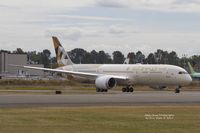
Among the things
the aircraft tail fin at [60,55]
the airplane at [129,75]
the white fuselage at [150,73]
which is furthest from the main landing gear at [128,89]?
the aircraft tail fin at [60,55]

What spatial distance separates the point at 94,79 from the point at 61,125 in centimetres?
5285

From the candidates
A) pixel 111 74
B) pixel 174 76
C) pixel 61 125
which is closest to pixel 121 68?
pixel 111 74

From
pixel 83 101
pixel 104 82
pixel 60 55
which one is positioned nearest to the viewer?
pixel 83 101

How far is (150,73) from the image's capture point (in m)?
68.8

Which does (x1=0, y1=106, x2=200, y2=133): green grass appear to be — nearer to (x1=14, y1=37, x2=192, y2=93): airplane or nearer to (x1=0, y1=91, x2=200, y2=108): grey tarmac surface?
(x1=0, y1=91, x2=200, y2=108): grey tarmac surface

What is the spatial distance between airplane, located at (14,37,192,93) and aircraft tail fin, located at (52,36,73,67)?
2.51 metres

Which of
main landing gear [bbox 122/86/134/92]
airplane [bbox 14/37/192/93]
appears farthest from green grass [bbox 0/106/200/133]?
main landing gear [bbox 122/86/134/92]

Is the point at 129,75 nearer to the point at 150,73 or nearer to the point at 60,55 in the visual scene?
the point at 150,73

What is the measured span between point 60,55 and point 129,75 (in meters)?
14.5

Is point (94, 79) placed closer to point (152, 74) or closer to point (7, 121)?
point (152, 74)

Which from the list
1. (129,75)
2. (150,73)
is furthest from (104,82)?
(150,73)

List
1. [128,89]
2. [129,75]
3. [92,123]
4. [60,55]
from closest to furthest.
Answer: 1. [92,123]
2. [128,89]
3. [129,75]
4. [60,55]

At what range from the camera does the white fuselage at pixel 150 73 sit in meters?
67.6

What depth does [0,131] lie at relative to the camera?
18859 mm
